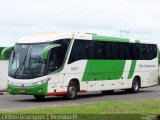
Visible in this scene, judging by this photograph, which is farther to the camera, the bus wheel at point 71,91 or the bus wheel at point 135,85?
the bus wheel at point 135,85

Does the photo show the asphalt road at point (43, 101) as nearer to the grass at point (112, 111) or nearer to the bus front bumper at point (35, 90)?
the bus front bumper at point (35, 90)

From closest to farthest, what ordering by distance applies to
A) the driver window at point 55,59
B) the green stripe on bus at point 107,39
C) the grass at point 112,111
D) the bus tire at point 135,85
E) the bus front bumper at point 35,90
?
the grass at point 112,111 → the bus front bumper at point 35,90 → the driver window at point 55,59 → the green stripe on bus at point 107,39 → the bus tire at point 135,85

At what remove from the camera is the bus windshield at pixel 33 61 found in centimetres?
2375

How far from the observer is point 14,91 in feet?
79.0

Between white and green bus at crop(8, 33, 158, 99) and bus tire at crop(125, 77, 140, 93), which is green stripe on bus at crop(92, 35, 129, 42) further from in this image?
bus tire at crop(125, 77, 140, 93)

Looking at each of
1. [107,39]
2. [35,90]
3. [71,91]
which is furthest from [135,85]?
[35,90]

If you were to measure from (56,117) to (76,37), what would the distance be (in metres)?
11.8

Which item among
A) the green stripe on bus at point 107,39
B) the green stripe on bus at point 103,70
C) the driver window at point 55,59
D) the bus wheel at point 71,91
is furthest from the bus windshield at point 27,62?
the green stripe on bus at point 107,39

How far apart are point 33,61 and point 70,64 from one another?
2191 mm

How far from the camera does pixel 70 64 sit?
2528 centimetres

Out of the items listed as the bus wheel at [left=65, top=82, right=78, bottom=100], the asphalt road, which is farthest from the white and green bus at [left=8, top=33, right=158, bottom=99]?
the asphalt road

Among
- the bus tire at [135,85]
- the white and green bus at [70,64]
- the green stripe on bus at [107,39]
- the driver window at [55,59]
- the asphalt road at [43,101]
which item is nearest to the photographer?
the asphalt road at [43,101]

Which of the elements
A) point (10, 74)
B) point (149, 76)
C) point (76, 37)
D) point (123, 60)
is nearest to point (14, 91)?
point (10, 74)

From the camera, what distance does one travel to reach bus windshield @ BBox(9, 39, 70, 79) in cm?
2375
